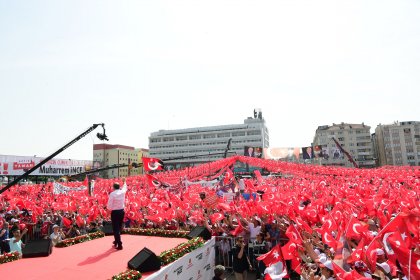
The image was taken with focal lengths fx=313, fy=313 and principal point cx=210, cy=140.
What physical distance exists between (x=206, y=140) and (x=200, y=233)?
418 ft

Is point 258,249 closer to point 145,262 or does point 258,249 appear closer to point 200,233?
point 200,233

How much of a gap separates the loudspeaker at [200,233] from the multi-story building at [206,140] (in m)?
116

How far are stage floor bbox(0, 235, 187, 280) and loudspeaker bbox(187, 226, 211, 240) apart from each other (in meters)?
0.40

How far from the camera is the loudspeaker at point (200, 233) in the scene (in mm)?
9753

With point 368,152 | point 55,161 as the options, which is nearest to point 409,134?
point 368,152

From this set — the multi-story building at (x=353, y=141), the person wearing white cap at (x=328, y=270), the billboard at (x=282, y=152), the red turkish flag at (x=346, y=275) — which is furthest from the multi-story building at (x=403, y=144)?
the red turkish flag at (x=346, y=275)

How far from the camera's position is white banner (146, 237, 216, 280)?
703cm

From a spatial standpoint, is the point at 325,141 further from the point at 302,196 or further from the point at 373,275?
the point at 373,275

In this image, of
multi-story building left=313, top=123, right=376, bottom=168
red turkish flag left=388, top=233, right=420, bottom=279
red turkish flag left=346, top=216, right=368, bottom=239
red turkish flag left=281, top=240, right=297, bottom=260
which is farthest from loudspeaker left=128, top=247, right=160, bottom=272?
multi-story building left=313, top=123, right=376, bottom=168

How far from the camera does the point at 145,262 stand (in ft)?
22.1

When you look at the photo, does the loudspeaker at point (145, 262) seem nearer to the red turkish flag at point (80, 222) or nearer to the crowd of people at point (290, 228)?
the crowd of people at point (290, 228)

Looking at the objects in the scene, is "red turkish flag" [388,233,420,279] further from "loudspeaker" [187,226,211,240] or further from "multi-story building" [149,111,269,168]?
"multi-story building" [149,111,269,168]

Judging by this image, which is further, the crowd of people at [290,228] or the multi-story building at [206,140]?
the multi-story building at [206,140]

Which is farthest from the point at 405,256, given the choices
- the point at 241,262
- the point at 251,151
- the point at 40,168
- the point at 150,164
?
the point at 251,151
